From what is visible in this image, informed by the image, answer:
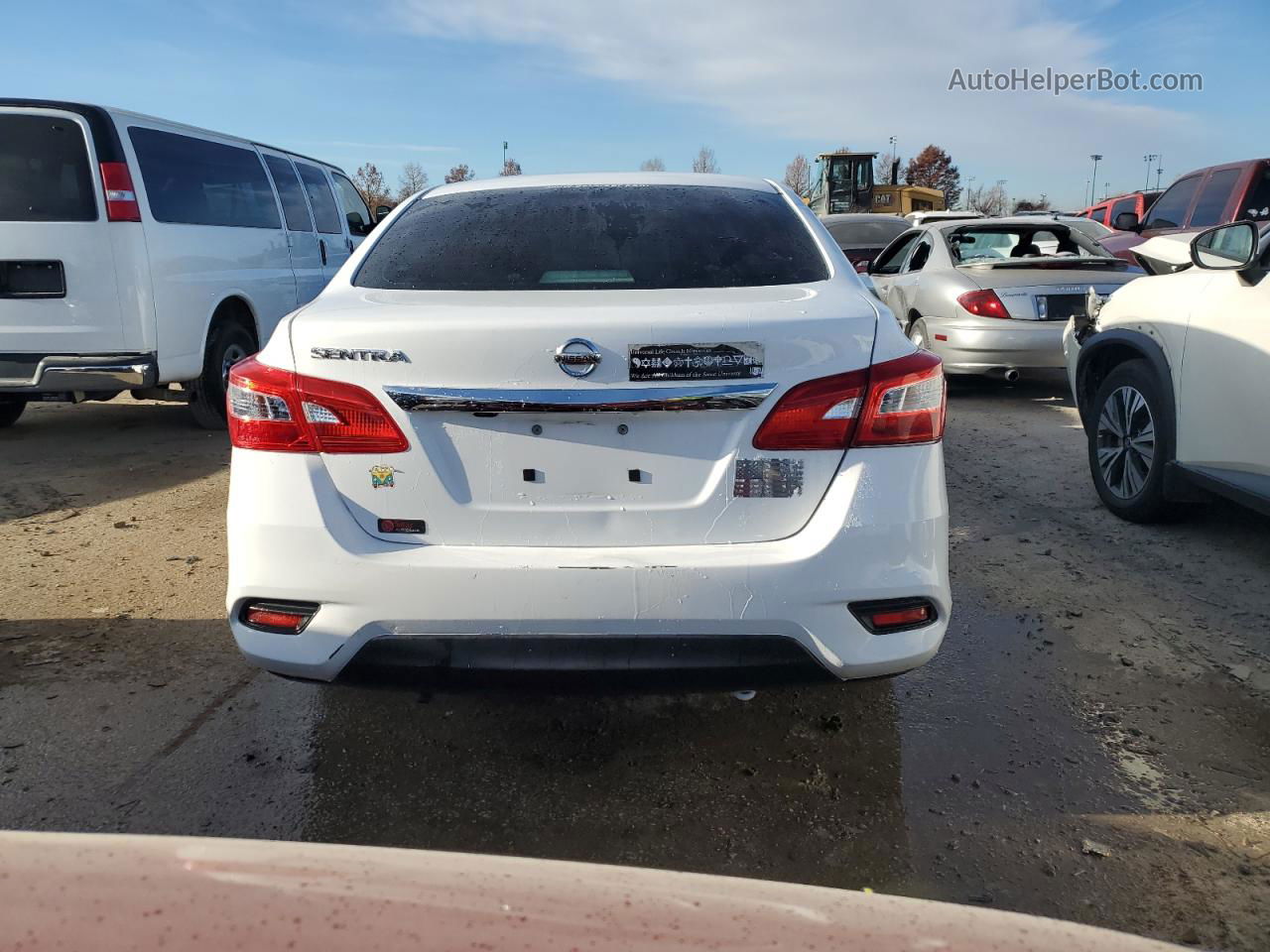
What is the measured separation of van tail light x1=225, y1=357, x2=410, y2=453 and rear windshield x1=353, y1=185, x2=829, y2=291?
484mm

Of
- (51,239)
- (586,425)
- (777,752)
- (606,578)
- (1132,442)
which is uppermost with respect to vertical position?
(51,239)

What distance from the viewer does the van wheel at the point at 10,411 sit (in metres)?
7.58

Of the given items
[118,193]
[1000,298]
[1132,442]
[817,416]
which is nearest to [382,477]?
[817,416]

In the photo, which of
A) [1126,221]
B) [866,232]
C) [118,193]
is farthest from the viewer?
[866,232]

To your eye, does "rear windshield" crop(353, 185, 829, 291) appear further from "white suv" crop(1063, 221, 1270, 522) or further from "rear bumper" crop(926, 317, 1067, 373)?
"rear bumper" crop(926, 317, 1067, 373)

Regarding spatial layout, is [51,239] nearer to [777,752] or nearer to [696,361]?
[696,361]

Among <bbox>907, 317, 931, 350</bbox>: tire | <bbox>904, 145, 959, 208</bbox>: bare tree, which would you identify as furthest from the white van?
<bbox>904, 145, 959, 208</bbox>: bare tree

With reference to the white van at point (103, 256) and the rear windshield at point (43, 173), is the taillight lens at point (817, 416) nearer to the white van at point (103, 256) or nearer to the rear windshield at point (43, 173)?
the white van at point (103, 256)

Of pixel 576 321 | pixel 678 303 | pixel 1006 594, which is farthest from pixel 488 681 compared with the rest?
pixel 1006 594

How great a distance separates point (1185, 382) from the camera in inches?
168

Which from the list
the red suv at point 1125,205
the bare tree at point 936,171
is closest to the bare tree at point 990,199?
the bare tree at point 936,171

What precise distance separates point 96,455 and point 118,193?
179 cm

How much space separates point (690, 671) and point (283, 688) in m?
1.63

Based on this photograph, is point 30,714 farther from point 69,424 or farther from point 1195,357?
point 69,424
